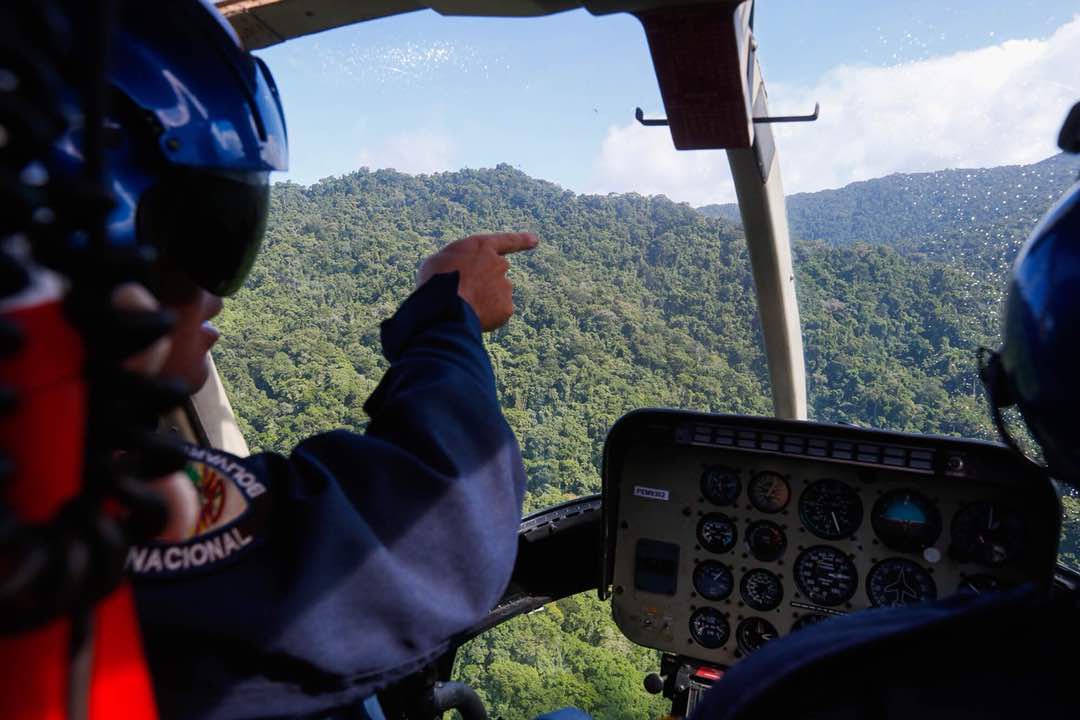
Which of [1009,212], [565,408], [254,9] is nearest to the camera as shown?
[1009,212]

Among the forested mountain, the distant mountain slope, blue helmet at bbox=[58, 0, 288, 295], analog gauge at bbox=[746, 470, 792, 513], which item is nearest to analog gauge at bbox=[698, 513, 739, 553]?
analog gauge at bbox=[746, 470, 792, 513]

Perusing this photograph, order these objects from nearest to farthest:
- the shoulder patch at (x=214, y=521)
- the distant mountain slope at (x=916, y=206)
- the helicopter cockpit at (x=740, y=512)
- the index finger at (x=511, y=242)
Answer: the shoulder patch at (x=214, y=521), the index finger at (x=511, y=242), the distant mountain slope at (x=916, y=206), the helicopter cockpit at (x=740, y=512)

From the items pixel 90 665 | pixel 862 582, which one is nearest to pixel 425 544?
pixel 90 665

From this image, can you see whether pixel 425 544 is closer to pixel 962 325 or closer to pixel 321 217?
pixel 962 325

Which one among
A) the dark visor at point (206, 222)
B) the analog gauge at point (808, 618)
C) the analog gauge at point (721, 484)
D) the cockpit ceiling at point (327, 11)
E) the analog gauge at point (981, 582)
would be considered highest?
the cockpit ceiling at point (327, 11)

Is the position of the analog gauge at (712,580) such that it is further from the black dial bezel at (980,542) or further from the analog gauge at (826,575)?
the black dial bezel at (980,542)

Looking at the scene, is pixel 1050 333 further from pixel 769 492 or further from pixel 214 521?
pixel 769 492

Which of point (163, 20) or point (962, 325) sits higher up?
point (163, 20)

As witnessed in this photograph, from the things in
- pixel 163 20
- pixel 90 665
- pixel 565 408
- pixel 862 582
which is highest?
pixel 163 20

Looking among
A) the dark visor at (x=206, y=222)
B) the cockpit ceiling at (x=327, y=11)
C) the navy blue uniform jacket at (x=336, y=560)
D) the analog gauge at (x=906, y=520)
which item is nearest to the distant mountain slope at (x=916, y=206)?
the analog gauge at (x=906, y=520)
